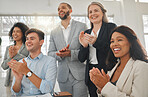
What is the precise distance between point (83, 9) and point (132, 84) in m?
3.71

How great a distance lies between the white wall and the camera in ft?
13.6

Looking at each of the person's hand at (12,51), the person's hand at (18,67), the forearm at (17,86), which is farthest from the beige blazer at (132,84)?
the person's hand at (12,51)

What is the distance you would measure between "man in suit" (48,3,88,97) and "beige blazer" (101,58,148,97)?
86 cm

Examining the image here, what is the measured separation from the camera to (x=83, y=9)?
14.8ft

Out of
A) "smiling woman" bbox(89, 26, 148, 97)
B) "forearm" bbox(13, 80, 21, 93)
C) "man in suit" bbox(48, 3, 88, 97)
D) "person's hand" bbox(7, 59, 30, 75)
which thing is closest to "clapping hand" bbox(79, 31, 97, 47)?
"man in suit" bbox(48, 3, 88, 97)

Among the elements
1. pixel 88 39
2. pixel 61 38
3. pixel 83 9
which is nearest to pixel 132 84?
pixel 88 39

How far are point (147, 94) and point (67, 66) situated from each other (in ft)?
3.89

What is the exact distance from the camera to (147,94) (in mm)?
1006

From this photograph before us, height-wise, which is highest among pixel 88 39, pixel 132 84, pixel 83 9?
pixel 83 9

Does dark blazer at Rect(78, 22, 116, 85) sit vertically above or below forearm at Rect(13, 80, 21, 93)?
above

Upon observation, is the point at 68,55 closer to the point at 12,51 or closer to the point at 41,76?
the point at 41,76

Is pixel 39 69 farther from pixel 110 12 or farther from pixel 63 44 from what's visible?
pixel 110 12

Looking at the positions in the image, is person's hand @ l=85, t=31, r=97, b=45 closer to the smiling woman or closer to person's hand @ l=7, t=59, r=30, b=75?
the smiling woman

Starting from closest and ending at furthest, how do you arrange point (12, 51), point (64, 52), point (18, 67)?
point (18, 67) → point (64, 52) → point (12, 51)
